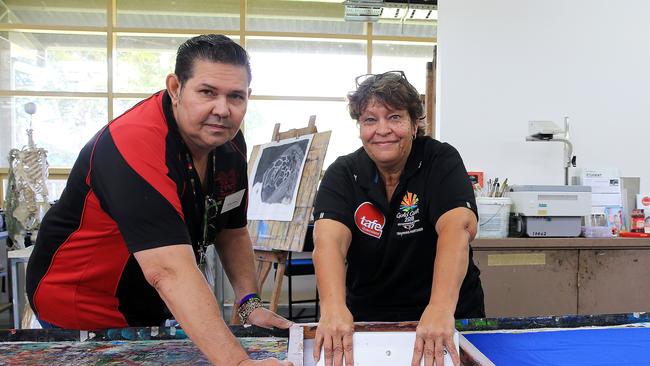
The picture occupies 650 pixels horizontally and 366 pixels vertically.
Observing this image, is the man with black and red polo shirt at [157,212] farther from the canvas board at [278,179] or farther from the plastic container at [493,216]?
the plastic container at [493,216]

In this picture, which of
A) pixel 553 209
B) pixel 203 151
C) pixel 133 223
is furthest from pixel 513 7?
pixel 133 223

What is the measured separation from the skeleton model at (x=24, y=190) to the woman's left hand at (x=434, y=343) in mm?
2802

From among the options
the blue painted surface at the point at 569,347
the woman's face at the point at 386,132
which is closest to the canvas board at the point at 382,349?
the blue painted surface at the point at 569,347

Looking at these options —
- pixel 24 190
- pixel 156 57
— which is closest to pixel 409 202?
pixel 24 190

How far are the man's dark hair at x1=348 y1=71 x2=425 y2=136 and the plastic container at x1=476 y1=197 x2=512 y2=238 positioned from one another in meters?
1.32

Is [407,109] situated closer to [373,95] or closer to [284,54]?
[373,95]

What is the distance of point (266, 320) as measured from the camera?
3.51 ft

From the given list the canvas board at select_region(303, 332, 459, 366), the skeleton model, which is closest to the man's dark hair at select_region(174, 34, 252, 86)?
the canvas board at select_region(303, 332, 459, 366)

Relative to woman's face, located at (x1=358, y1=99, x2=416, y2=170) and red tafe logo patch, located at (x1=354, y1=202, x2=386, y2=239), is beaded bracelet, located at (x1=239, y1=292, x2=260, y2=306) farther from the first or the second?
woman's face, located at (x1=358, y1=99, x2=416, y2=170)

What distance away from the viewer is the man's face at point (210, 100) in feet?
2.83

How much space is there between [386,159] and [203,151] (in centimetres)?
47

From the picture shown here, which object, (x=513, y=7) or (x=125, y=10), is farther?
(x=125, y=10)

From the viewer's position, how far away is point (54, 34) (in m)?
5.30

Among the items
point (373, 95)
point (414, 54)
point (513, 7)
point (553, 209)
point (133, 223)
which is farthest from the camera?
point (414, 54)
